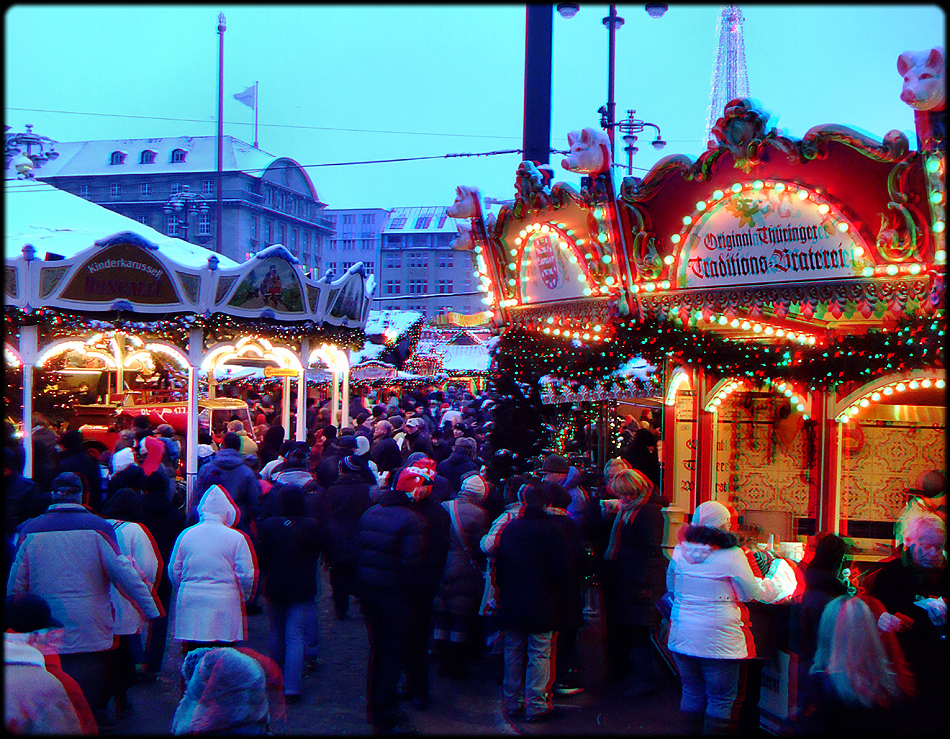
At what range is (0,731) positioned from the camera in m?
1.73

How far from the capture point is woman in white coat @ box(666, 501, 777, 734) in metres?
4.30

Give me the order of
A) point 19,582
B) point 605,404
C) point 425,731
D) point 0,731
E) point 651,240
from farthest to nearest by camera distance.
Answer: point 605,404
point 651,240
point 425,731
point 19,582
point 0,731

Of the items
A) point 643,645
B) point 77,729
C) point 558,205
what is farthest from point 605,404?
point 77,729

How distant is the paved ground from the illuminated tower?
1388 centimetres

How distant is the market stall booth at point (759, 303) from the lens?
5398mm

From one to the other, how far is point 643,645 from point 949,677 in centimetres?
401

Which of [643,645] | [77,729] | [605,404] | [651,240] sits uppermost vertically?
[651,240]

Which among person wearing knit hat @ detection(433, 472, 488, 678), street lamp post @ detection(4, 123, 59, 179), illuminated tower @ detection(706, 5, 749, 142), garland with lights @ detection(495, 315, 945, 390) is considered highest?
illuminated tower @ detection(706, 5, 749, 142)

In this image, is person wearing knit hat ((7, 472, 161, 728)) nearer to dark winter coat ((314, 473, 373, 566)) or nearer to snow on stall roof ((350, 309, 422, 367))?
dark winter coat ((314, 473, 373, 566))

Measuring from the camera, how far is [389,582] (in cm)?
485

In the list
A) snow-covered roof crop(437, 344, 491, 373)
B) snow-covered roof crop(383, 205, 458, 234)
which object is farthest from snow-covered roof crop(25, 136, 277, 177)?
snow-covered roof crop(437, 344, 491, 373)

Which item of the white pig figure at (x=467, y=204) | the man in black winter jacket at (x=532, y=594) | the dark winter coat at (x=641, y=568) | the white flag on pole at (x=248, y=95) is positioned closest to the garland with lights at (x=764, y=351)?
the white pig figure at (x=467, y=204)

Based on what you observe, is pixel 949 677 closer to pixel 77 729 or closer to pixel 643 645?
pixel 77 729

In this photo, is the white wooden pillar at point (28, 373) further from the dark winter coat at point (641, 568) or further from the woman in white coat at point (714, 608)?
the woman in white coat at point (714, 608)
